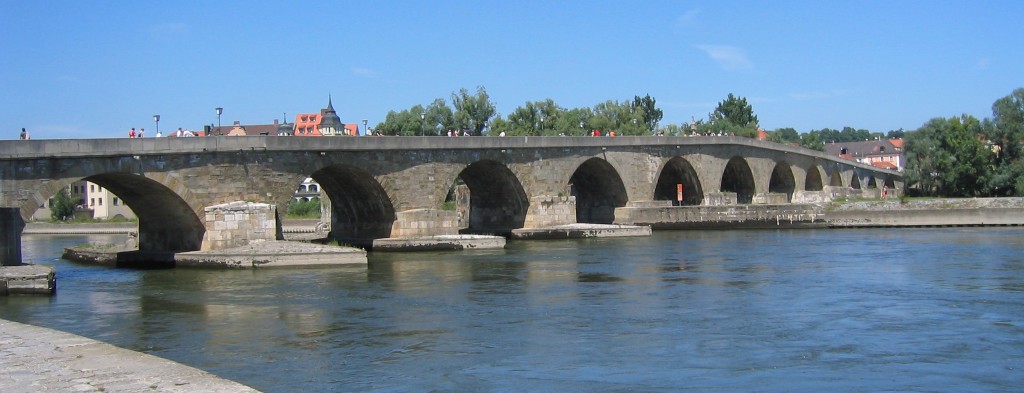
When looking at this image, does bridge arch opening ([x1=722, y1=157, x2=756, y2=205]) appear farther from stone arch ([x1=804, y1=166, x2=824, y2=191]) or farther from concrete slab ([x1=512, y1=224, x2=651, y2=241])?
concrete slab ([x1=512, y1=224, x2=651, y2=241])

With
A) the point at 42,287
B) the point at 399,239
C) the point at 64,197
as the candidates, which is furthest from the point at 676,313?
the point at 64,197

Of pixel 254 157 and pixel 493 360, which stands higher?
pixel 254 157

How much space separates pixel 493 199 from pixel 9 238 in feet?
67.6

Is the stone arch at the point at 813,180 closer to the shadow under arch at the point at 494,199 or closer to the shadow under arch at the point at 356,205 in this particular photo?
the shadow under arch at the point at 494,199

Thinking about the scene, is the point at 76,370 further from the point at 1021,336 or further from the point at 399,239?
the point at 399,239

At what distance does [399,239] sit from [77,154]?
35.2ft

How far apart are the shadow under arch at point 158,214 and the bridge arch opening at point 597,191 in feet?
60.7

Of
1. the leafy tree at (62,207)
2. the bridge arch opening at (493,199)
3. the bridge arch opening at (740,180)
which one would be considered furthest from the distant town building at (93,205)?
the bridge arch opening at (493,199)

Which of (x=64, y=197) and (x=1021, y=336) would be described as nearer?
(x=1021, y=336)

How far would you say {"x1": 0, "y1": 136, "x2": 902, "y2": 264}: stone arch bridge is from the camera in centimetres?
2516

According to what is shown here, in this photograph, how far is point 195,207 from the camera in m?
27.7

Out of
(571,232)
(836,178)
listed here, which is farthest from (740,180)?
(571,232)

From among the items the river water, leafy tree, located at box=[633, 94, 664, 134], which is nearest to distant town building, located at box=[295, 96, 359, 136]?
leafy tree, located at box=[633, 94, 664, 134]

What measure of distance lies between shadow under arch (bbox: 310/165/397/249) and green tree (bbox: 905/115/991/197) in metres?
32.5
